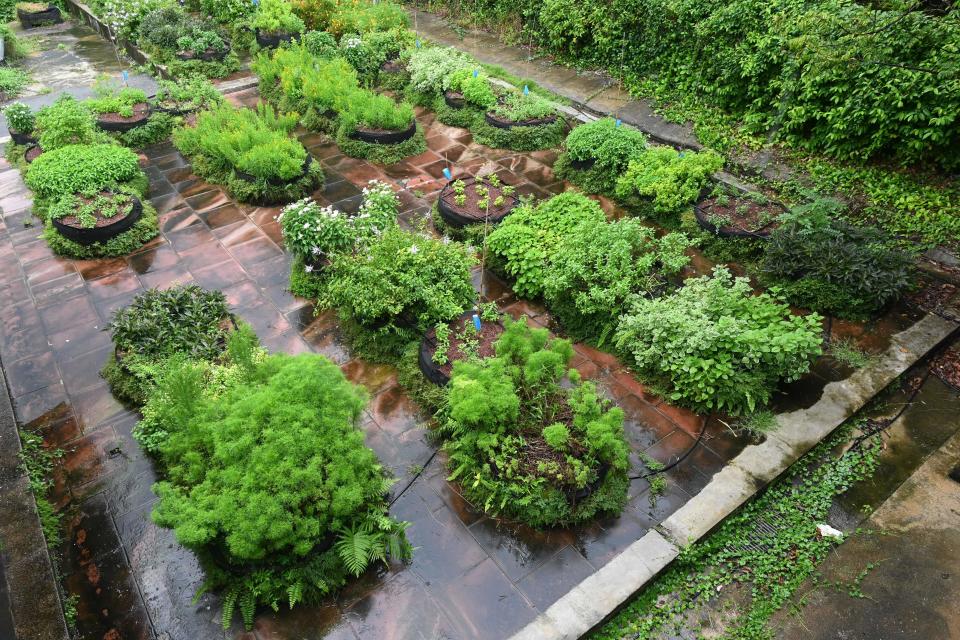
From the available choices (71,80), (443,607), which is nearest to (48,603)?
(443,607)

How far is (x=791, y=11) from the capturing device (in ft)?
28.0

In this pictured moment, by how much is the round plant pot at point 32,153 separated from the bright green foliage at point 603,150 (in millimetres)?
7685

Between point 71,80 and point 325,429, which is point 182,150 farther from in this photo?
point 325,429

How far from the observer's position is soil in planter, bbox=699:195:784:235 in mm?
7074

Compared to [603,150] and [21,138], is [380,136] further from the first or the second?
[21,138]

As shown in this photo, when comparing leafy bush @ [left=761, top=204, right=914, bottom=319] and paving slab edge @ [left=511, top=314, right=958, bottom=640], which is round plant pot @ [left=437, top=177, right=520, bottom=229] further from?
paving slab edge @ [left=511, top=314, right=958, bottom=640]

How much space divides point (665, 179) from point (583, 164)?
1335mm

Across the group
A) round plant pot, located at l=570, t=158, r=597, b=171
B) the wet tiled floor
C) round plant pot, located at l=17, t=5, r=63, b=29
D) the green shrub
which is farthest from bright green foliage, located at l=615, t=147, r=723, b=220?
round plant pot, located at l=17, t=5, r=63, b=29

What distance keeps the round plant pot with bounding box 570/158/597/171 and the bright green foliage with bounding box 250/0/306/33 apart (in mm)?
6929

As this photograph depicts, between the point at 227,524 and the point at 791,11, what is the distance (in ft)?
31.0

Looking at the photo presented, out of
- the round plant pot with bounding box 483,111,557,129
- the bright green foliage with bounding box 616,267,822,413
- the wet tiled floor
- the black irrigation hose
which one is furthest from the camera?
the round plant pot with bounding box 483,111,557,129

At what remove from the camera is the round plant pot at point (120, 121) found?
950 centimetres

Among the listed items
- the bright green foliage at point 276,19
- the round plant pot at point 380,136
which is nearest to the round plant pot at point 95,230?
the round plant pot at point 380,136

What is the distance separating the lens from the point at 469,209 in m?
7.42
